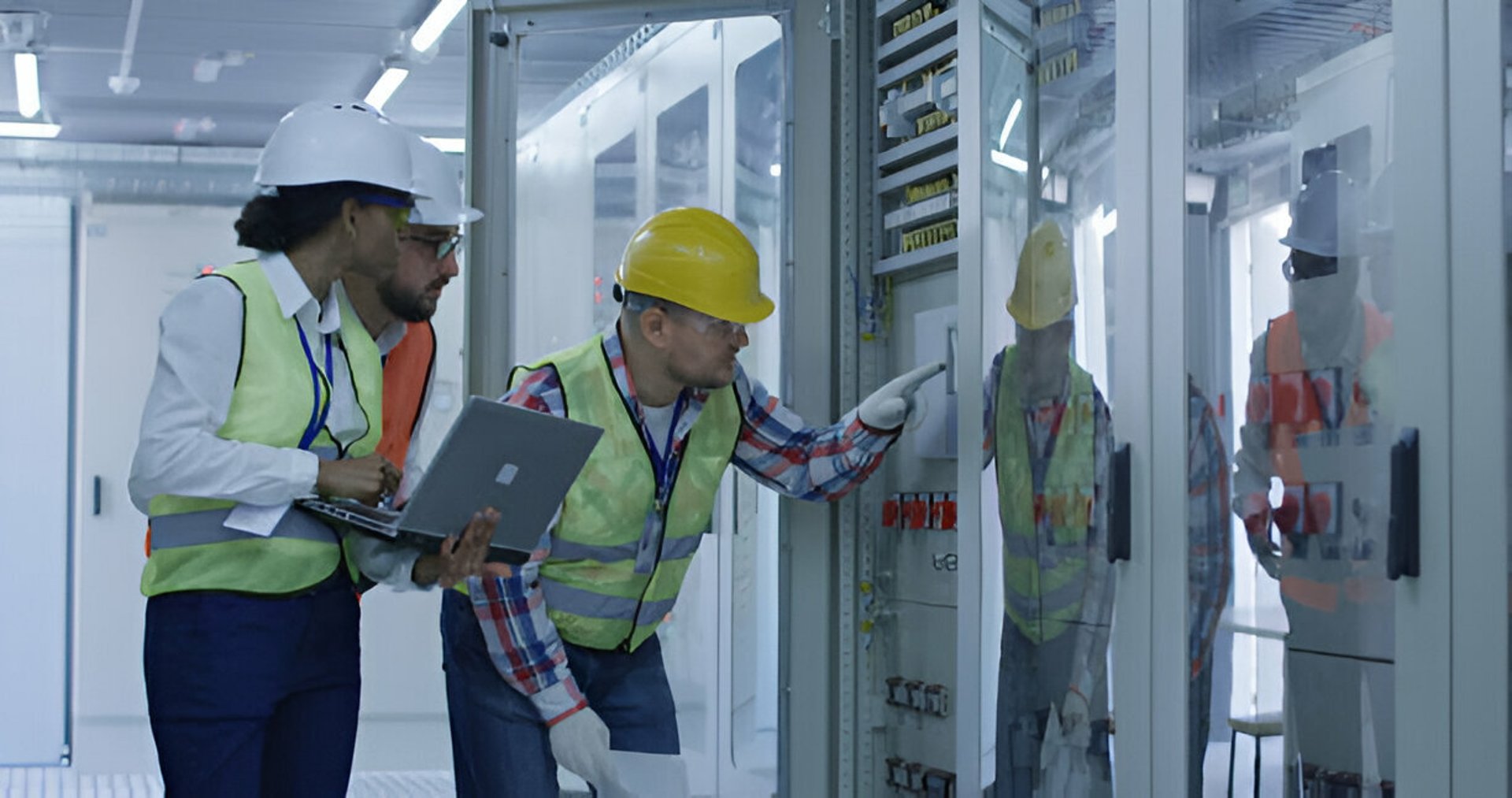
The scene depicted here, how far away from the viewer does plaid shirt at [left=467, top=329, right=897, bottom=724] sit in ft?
10.4

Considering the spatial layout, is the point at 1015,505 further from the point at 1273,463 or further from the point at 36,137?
the point at 36,137

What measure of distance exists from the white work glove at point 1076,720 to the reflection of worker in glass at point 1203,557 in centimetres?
34

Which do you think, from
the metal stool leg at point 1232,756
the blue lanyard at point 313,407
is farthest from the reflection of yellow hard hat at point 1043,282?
the blue lanyard at point 313,407

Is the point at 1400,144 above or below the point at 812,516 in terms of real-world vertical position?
above

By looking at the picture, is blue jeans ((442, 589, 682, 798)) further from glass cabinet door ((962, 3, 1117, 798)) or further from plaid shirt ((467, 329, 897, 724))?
glass cabinet door ((962, 3, 1117, 798))

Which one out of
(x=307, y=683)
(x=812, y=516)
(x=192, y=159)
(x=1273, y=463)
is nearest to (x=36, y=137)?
(x=192, y=159)

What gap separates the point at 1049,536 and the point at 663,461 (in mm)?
783

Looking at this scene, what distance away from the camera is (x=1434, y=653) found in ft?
6.87

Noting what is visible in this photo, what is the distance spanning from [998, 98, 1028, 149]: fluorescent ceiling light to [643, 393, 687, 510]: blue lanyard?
0.83 m

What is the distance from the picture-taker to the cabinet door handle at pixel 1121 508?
276 cm

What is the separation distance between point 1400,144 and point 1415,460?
1.33 ft

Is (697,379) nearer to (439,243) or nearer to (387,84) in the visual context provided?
(439,243)

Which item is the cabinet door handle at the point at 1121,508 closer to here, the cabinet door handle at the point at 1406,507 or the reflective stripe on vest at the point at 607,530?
the cabinet door handle at the point at 1406,507

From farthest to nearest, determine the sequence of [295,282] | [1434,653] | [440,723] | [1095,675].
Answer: [440,723] < [1095,675] < [295,282] < [1434,653]
